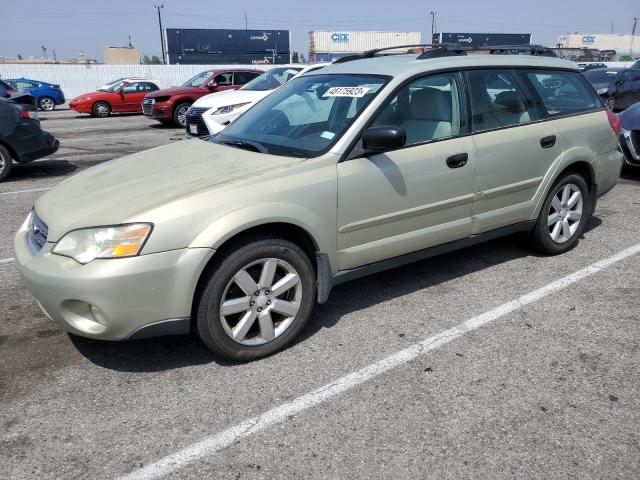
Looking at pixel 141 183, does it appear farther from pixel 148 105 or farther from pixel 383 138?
pixel 148 105

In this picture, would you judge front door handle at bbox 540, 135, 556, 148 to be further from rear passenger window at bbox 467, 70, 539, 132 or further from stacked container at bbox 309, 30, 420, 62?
stacked container at bbox 309, 30, 420, 62

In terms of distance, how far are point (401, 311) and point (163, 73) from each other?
3529cm

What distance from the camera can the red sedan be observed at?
19969 mm

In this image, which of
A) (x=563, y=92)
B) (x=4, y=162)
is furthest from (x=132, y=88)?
(x=563, y=92)

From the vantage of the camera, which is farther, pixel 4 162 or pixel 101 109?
pixel 101 109

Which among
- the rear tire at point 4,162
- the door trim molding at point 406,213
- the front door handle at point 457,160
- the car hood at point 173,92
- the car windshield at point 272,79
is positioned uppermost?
the car windshield at point 272,79

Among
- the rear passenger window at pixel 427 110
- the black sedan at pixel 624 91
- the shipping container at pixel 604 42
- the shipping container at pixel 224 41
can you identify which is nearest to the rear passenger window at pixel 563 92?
the rear passenger window at pixel 427 110

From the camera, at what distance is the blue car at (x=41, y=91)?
23.2 meters

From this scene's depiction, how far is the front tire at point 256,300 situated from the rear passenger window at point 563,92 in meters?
2.69

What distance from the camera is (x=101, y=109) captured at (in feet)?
66.4

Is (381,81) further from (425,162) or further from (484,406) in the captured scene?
(484,406)

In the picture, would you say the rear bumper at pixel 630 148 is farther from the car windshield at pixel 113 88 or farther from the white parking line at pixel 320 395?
the car windshield at pixel 113 88

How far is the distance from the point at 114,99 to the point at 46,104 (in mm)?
5559

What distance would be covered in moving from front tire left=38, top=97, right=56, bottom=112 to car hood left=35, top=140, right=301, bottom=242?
23.0 metres
